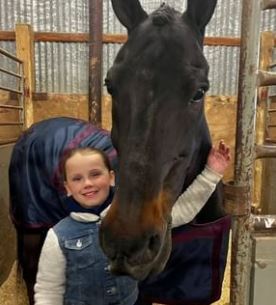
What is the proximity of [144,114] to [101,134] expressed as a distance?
87 cm

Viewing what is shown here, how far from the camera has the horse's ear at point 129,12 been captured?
1.03 meters

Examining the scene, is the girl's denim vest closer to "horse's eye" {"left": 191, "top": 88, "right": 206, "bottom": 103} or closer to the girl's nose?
the girl's nose

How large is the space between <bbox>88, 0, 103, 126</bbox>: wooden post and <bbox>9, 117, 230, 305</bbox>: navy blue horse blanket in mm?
1078

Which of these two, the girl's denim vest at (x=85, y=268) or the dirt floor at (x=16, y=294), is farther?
the dirt floor at (x=16, y=294)

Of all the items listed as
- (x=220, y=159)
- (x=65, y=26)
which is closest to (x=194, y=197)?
(x=220, y=159)

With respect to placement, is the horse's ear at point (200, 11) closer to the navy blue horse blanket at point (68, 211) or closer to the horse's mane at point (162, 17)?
the horse's mane at point (162, 17)

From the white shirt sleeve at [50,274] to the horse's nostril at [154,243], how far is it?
1.32ft

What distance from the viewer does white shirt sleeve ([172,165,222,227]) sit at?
40.8 inches

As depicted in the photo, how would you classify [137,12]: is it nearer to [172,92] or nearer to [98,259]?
[172,92]

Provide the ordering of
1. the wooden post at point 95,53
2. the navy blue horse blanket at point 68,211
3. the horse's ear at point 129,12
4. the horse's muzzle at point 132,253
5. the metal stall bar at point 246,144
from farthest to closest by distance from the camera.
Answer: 1. the wooden post at point 95,53
2. the navy blue horse blanket at point 68,211
3. the horse's ear at point 129,12
4. the metal stall bar at point 246,144
5. the horse's muzzle at point 132,253

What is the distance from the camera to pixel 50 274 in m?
1.06

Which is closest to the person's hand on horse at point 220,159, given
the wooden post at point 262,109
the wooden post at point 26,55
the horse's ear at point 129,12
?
the horse's ear at point 129,12

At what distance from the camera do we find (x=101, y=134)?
5.37 ft

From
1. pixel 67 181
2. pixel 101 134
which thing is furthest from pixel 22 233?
pixel 67 181
